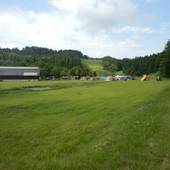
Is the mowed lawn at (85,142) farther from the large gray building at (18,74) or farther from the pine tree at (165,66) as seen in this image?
the large gray building at (18,74)

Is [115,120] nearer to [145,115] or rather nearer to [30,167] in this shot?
[145,115]

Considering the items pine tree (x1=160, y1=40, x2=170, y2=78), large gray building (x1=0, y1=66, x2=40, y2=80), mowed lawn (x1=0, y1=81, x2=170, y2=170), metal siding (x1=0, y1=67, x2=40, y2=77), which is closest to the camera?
mowed lawn (x1=0, y1=81, x2=170, y2=170)

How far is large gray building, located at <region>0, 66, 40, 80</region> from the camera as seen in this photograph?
136 meters

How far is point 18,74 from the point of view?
140 m

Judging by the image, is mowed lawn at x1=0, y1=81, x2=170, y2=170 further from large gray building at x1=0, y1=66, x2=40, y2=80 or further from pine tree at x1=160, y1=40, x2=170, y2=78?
large gray building at x1=0, y1=66, x2=40, y2=80

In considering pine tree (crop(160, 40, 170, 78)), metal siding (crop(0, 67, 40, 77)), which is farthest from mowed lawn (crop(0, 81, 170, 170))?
metal siding (crop(0, 67, 40, 77))

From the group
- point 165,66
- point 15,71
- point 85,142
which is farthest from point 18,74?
point 85,142

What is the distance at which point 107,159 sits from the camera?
8711 mm

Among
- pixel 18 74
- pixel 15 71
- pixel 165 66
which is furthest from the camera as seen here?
pixel 15 71

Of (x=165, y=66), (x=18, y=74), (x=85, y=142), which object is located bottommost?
(x=18, y=74)

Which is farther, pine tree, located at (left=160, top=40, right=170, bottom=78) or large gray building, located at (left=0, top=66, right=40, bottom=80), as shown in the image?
large gray building, located at (left=0, top=66, right=40, bottom=80)

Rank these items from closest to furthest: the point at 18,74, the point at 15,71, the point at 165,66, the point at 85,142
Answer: the point at 85,142 < the point at 165,66 < the point at 18,74 < the point at 15,71

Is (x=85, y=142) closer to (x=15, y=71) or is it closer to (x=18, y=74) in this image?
(x=18, y=74)

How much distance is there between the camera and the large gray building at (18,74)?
448 ft
